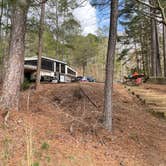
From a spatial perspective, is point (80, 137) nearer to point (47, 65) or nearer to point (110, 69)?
point (110, 69)

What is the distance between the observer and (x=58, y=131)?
5652mm

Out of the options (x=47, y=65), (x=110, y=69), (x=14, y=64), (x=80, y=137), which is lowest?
(x=80, y=137)

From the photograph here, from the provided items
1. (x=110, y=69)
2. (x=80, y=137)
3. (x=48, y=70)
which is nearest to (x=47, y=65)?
(x=48, y=70)

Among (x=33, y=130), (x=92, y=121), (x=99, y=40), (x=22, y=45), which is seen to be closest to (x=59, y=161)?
(x=33, y=130)

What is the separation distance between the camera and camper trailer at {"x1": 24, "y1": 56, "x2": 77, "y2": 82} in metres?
20.3

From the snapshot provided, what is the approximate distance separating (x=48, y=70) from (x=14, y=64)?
16278 mm

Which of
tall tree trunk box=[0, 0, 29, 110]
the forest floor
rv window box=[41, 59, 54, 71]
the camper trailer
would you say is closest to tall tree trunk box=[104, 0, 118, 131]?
the forest floor

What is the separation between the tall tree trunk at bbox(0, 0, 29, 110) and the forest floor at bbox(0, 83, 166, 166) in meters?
0.44

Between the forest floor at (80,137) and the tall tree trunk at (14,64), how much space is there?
441mm

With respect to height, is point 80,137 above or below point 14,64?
below

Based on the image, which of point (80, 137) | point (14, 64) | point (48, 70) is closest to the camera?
point (80, 137)

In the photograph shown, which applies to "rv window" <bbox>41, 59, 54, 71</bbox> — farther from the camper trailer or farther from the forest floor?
the forest floor

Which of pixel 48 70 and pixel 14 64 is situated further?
pixel 48 70

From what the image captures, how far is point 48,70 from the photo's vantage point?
22344mm
